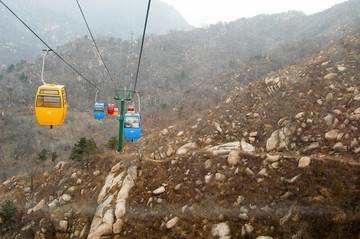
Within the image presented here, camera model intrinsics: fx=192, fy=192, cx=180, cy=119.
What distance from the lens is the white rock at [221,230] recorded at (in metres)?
6.39

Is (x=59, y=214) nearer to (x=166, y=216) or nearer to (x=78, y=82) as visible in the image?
(x=166, y=216)

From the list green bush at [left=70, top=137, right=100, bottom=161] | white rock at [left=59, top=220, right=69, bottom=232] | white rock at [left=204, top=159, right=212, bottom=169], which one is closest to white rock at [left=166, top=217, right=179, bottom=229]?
white rock at [left=204, top=159, right=212, bottom=169]

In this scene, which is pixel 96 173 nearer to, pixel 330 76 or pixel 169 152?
pixel 169 152

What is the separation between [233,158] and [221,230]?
3.65 meters

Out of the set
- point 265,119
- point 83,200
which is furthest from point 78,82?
point 265,119

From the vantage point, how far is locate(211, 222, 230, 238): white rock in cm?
639

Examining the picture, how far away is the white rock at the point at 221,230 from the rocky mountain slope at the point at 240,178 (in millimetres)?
33

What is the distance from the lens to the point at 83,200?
11.4 metres

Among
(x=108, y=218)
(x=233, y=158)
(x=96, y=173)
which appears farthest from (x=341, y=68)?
(x=96, y=173)

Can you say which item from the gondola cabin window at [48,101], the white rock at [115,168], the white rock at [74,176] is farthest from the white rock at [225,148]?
the white rock at [74,176]

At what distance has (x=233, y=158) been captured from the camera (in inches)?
372

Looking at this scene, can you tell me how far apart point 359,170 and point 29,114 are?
200 feet

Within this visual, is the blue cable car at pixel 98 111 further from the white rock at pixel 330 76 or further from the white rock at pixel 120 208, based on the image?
the white rock at pixel 330 76

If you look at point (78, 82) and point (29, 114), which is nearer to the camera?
point (29, 114)
